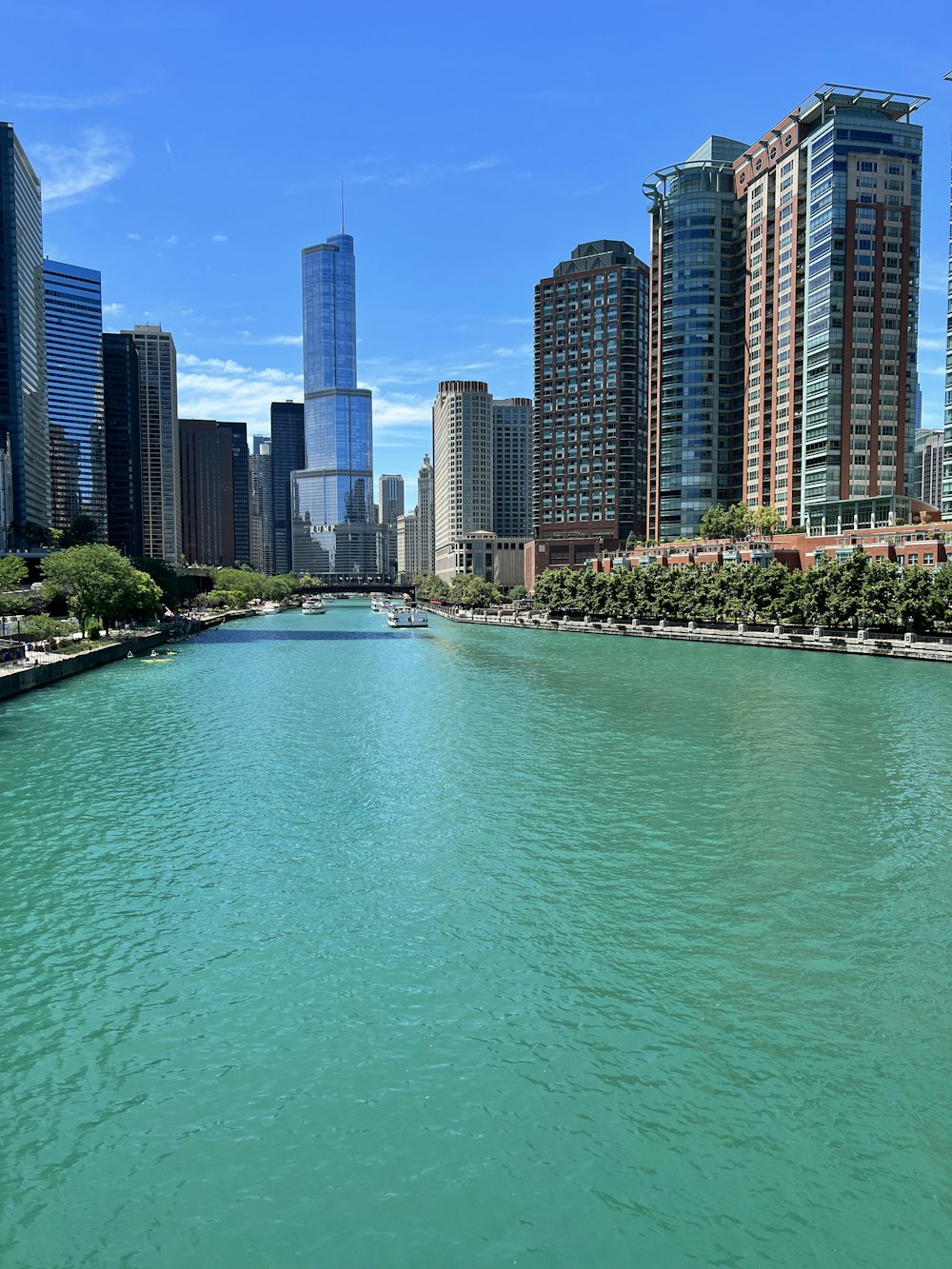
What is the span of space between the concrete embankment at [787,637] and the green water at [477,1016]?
6383cm

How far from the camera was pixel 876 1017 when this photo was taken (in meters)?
21.6

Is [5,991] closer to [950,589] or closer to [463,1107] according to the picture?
[463,1107]

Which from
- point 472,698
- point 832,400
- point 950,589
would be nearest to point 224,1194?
point 472,698

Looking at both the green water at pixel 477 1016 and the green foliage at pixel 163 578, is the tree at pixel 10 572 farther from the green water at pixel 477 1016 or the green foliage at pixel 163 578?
the green water at pixel 477 1016

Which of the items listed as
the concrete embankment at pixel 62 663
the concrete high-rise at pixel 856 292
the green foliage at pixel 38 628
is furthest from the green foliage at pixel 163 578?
the concrete high-rise at pixel 856 292

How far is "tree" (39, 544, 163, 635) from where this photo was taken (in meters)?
118

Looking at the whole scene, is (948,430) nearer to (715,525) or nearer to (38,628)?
(715,525)

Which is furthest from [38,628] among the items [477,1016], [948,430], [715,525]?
[948,430]

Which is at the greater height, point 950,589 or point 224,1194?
point 950,589

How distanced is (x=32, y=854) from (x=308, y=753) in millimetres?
23125

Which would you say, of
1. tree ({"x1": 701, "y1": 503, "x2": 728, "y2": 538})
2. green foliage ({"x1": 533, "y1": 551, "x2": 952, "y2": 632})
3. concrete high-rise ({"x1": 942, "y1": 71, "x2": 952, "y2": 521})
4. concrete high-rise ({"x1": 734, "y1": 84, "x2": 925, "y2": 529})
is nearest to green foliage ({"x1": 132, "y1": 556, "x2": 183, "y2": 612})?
green foliage ({"x1": 533, "y1": 551, "x2": 952, "y2": 632})

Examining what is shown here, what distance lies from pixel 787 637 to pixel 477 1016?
4545 inches

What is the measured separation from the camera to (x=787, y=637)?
416 ft

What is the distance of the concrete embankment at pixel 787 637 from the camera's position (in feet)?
353
